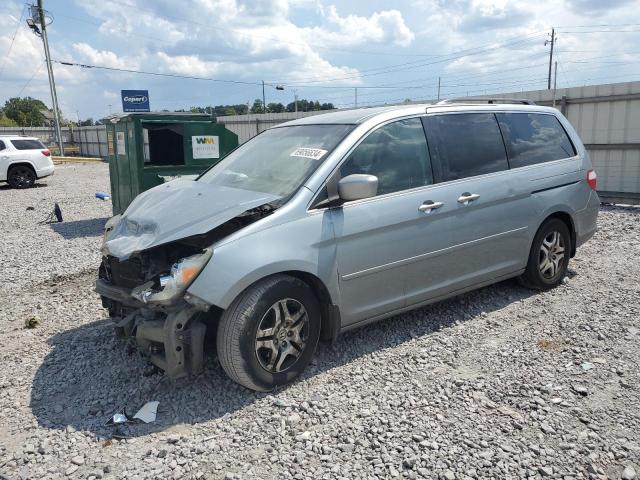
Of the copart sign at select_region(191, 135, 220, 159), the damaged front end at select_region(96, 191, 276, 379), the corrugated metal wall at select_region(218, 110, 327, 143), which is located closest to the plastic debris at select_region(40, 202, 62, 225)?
the copart sign at select_region(191, 135, 220, 159)

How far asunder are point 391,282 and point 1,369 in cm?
306

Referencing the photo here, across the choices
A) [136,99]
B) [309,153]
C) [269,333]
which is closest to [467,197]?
[309,153]

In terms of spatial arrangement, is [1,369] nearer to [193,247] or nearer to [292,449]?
[193,247]

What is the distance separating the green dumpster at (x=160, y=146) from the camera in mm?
9492

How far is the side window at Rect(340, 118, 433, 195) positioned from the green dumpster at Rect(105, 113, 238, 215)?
18.6 ft

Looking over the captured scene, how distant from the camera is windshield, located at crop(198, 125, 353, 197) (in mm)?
3977

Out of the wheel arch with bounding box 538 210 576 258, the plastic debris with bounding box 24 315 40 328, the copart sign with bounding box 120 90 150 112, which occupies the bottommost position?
the plastic debris with bounding box 24 315 40 328

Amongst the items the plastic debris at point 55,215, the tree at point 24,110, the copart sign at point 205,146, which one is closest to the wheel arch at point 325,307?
the copart sign at point 205,146

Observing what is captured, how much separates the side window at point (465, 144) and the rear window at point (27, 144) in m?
18.1

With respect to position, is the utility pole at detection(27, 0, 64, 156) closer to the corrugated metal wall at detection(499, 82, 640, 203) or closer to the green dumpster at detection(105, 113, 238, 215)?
the green dumpster at detection(105, 113, 238, 215)

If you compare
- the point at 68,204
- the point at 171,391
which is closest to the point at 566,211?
the point at 171,391

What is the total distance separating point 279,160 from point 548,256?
2.97 metres

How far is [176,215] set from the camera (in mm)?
3762

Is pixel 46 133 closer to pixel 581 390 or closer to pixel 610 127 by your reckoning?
pixel 610 127
